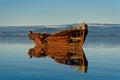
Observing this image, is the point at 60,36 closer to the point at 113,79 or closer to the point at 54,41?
the point at 54,41

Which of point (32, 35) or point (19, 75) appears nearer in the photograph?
point (19, 75)

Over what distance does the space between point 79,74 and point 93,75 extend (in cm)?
108

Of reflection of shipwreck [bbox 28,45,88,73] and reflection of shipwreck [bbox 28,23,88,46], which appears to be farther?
reflection of shipwreck [bbox 28,23,88,46]

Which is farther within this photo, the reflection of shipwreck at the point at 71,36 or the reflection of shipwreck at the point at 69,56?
the reflection of shipwreck at the point at 71,36

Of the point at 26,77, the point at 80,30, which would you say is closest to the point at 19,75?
the point at 26,77

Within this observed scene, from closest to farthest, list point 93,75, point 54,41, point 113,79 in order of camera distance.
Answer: point 113,79 < point 93,75 < point 54,41

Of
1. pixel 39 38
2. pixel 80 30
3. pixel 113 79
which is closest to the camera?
pixel 113 79

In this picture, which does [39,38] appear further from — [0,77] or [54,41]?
[0,77]

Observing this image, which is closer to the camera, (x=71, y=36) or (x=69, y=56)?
(x=69, y=56)

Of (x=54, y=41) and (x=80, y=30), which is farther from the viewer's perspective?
(x=54, y=41)

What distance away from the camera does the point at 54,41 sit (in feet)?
234

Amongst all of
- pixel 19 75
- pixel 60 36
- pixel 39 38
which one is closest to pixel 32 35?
pixel 39 38

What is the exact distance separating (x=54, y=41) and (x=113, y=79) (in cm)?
4623

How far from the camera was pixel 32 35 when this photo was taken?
82.7 m
